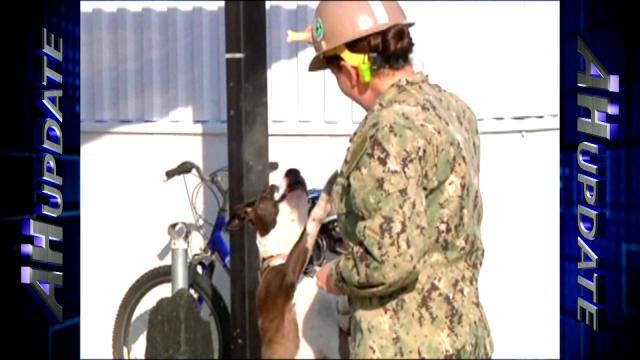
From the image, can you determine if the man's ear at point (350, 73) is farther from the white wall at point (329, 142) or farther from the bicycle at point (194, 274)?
the white wall at point (329, 142)

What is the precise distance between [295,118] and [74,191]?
1217 mm

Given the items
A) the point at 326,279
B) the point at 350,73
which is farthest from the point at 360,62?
the point at 326,279

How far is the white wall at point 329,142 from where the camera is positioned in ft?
17.8

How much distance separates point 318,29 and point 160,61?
7.90ft

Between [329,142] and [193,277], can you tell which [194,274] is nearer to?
[193,277]

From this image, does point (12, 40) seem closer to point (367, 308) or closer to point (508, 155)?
point (367, 308)

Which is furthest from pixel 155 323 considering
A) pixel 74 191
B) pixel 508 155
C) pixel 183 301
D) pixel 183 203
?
pixel 508 155

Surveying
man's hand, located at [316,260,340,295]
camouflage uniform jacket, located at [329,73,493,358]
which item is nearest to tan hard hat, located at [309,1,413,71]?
camouflage uniform jacket, located at [329,73,493,358]

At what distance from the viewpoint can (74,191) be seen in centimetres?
475

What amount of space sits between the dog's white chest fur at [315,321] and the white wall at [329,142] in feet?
5.55

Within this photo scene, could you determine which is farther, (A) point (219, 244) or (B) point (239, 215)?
(A) point (219, 244)

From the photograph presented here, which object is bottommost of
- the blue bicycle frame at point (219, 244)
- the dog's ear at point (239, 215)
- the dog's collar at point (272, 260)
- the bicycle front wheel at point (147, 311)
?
the bicycle front wheel at point (147, 311)

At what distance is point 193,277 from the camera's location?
5.05 metres

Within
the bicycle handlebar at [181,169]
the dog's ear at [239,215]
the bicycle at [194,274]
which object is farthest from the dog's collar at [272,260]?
the bicycle handlebar at [181,169]
